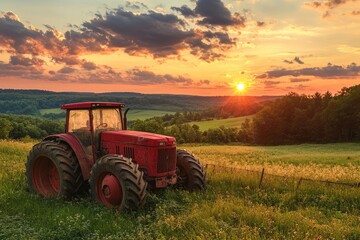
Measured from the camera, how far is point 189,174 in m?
10.4

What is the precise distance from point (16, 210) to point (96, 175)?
2012 millimetres

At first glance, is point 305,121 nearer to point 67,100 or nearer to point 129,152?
point 129,152

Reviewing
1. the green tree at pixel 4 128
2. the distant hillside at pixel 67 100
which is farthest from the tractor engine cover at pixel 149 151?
the distant hillside at pixel 67 100

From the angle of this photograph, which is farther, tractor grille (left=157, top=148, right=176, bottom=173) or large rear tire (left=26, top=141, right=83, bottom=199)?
large rear tire (left=26, top=141, right=83, bottom=199)

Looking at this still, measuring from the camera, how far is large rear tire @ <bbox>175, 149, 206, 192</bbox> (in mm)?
10359

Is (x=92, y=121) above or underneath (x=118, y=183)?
above

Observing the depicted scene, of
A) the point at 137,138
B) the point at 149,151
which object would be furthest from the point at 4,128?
the point at 149,151

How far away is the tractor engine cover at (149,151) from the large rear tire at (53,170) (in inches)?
44.2

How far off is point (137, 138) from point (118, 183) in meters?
1.23

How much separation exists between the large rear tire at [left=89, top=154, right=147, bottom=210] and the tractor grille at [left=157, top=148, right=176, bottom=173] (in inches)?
28.7

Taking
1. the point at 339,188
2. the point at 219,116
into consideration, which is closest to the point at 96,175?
the point at 339,188

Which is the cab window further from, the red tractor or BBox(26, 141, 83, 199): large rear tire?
BBox(26, 141, 83, 199): large rear tire

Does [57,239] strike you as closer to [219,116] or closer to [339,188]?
[339,188]

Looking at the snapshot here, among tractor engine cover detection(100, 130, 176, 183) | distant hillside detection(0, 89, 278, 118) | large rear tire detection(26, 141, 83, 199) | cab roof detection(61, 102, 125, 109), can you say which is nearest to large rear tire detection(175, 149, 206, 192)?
tractor engine cover detection(100, 130, 176, 183)
